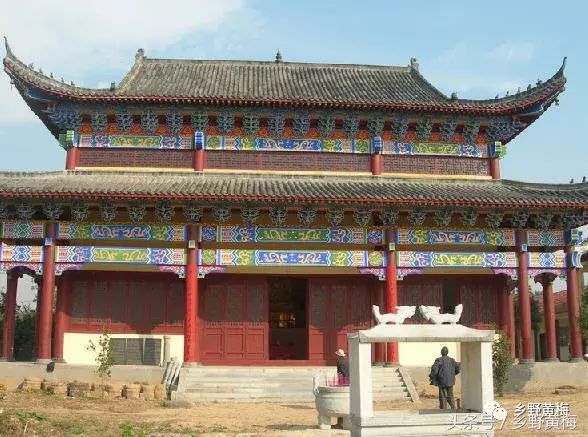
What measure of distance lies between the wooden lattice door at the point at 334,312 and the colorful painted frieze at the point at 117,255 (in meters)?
4.48

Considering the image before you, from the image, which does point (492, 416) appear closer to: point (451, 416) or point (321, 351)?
point (451, 416)

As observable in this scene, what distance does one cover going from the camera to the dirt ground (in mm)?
11109

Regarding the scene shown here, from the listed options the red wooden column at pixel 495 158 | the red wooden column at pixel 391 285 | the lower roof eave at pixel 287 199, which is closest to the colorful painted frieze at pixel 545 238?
the lower roof eave at pixel 287 199

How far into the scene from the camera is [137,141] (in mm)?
21359

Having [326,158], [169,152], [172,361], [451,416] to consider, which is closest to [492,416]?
[451,416]

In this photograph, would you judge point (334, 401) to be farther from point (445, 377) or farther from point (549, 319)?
point (549, 319)

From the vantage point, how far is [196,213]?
62.4 ft

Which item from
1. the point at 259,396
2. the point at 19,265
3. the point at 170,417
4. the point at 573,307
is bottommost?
the point at 170,417

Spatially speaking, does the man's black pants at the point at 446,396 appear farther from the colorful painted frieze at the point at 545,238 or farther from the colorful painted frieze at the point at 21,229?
the colorful painted frieze at the point at 21,229

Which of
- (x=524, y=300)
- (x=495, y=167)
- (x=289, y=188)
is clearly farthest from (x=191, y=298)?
(x=495, y=167)

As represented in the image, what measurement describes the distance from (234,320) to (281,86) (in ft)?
27.9

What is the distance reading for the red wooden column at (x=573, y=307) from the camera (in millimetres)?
19562

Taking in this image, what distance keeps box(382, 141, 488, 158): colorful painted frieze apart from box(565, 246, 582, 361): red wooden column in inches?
173

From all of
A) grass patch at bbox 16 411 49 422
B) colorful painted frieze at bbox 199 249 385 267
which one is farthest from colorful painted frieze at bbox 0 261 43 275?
grass patch at bbox 16 411 49 422
